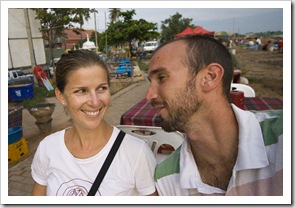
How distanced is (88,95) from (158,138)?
2.97ft

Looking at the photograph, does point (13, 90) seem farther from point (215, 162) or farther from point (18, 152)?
point (215, 162)

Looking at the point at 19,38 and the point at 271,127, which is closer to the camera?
the point at 271,127

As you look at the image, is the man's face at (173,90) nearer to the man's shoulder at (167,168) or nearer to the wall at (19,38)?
the man's shoulder at (167,168)

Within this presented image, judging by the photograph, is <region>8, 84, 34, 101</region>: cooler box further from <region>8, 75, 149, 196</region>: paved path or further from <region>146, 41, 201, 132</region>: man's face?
<region>146, 41, 201, 132</region>: man's face

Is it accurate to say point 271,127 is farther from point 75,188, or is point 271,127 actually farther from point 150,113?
point 150,113

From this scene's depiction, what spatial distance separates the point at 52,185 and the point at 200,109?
3.60ft

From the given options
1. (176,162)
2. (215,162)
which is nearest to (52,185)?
(176,162)

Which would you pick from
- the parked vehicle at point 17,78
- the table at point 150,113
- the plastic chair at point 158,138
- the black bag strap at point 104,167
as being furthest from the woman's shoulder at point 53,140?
the parked vehicle at point 17,78

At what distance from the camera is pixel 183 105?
4.56ft

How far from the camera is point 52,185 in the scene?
61.2 inches

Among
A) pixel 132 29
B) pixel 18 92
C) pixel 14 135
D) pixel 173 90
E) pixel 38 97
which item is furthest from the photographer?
pixel 132 29

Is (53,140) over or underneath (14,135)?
over

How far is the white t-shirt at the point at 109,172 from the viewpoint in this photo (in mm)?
1450

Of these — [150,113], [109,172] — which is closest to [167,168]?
[109,172]
